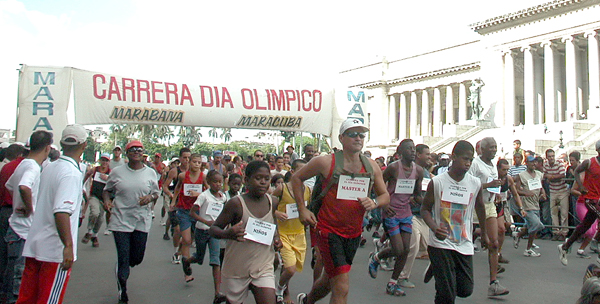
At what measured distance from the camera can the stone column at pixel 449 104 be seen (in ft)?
167

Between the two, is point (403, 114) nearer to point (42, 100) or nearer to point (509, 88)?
point (509, 88)

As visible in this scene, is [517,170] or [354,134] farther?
[517,170]

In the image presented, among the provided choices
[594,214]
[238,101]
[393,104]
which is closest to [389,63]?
[393,104]

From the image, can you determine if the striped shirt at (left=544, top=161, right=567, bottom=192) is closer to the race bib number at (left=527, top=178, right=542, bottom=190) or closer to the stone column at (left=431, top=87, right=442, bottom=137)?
the race bib number at (left=527, top=178, right=542, bottom=190)

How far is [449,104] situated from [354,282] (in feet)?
153

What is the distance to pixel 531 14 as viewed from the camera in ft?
126

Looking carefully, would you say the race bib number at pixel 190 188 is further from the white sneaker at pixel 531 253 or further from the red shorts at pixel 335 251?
the white sneaker at pixel 531 253

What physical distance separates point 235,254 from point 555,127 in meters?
29.1

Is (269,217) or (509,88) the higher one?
(509,88)

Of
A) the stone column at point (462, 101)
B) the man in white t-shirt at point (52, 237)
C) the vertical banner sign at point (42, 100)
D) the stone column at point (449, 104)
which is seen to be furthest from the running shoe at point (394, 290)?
the stone column at point (449, 104)

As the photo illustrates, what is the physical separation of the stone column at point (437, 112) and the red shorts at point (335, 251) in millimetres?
49001

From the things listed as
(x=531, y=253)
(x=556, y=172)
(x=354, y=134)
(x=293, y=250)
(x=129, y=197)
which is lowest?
(x=531, y=253)

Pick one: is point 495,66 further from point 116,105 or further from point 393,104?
point 116,105

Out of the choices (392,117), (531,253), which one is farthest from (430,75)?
(531,253)
